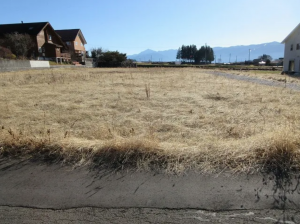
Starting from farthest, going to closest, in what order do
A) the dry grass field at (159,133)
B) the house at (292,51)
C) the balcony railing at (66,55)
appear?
1. the balcony railing at (66,55)
2. the house at (292,51)
3. the dry grass field at (159,133)

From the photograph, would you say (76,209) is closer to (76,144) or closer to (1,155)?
(76,144)

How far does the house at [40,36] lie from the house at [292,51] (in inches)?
1500

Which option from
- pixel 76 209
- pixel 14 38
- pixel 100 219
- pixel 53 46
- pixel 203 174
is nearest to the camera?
pixel 100 219

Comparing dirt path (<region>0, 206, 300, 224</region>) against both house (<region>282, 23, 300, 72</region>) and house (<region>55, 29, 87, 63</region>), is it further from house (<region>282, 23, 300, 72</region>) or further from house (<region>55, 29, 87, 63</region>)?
house (<region>55, 29, 87, 63</region>)

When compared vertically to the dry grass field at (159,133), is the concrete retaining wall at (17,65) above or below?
above

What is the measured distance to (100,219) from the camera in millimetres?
1906

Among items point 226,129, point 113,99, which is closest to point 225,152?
point 226,129

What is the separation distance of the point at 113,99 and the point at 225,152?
5.83 metres

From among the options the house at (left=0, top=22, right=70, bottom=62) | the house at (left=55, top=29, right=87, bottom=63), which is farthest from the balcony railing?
the house at (left=55, top=29, right=87, bottom=63)

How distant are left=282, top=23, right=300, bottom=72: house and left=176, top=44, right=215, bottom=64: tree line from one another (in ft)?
249

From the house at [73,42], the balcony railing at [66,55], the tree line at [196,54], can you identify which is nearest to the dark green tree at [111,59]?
the house at [73,42]

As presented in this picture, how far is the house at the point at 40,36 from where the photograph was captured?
37.7 meters

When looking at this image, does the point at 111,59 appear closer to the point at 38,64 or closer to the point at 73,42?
the point at 73,42

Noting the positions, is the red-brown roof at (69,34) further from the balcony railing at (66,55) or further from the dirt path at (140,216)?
the dirt path at (140,216)
